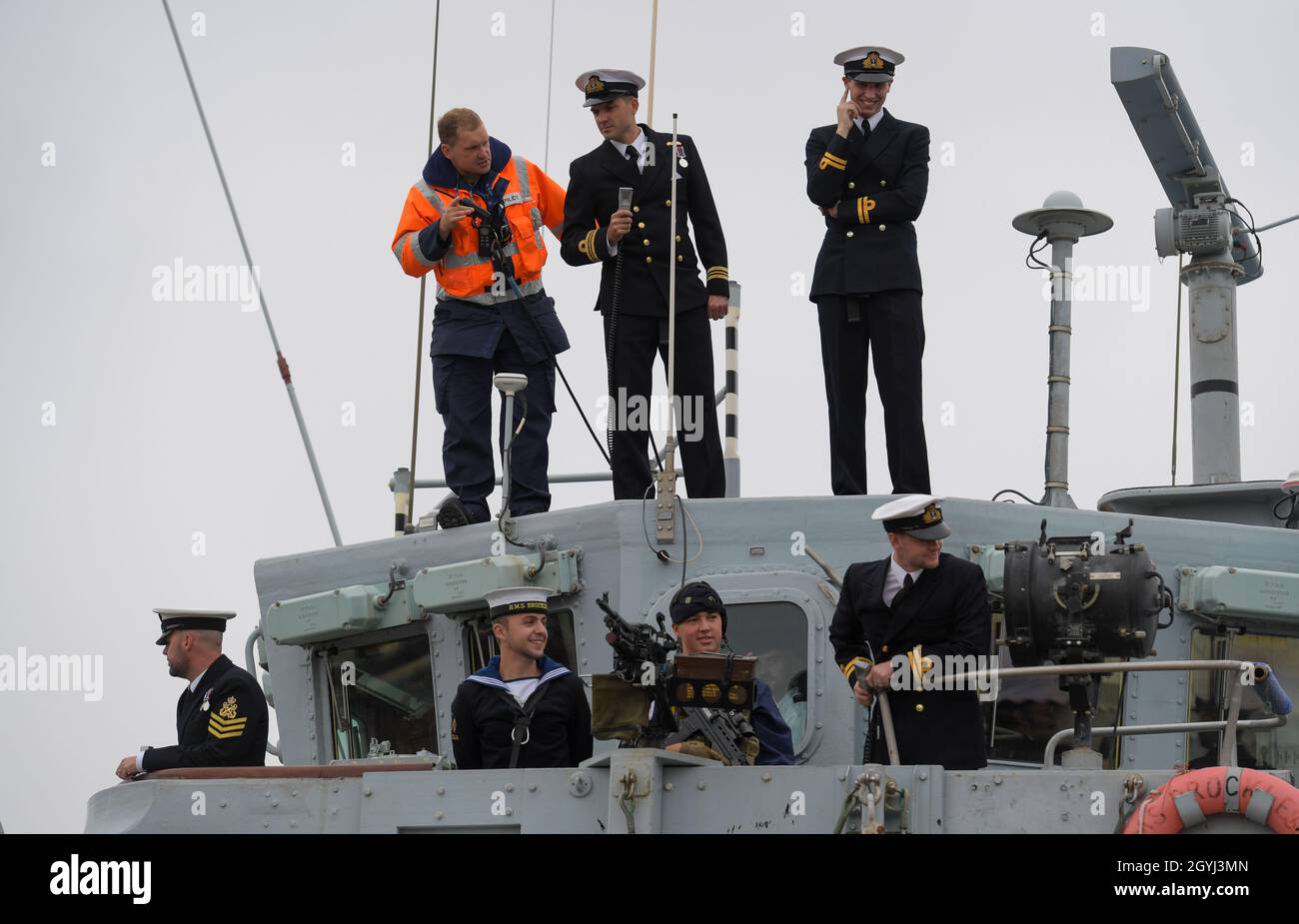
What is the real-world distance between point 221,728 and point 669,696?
89.5 inches

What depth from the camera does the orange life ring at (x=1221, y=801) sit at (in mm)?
6801

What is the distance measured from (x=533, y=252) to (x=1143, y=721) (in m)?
3.53

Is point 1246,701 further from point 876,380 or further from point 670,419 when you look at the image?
point 670,419

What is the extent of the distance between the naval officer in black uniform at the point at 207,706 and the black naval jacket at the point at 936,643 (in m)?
2.57

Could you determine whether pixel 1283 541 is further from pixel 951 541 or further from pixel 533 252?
pixel 533 252

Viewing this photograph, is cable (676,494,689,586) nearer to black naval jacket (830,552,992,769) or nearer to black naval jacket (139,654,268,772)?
black naval jacket (830,552,992,769)

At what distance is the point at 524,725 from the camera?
323 inches

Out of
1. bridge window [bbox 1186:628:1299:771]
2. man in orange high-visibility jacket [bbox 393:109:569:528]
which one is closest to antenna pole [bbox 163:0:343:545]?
man in orange high-visibility jacket [bbox 393:109:569:528]

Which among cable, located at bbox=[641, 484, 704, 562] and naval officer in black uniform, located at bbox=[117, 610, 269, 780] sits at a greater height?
cable, located at bbox=[641, 484, 704, 562]

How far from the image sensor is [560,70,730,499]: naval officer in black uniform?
10.4m

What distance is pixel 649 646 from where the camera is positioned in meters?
8.09

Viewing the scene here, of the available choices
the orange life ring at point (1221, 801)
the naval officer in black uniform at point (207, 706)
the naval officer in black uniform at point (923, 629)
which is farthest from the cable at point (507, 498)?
the orange life ring at point (1221, 801)

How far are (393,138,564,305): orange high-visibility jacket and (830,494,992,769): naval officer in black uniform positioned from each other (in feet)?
9.51
